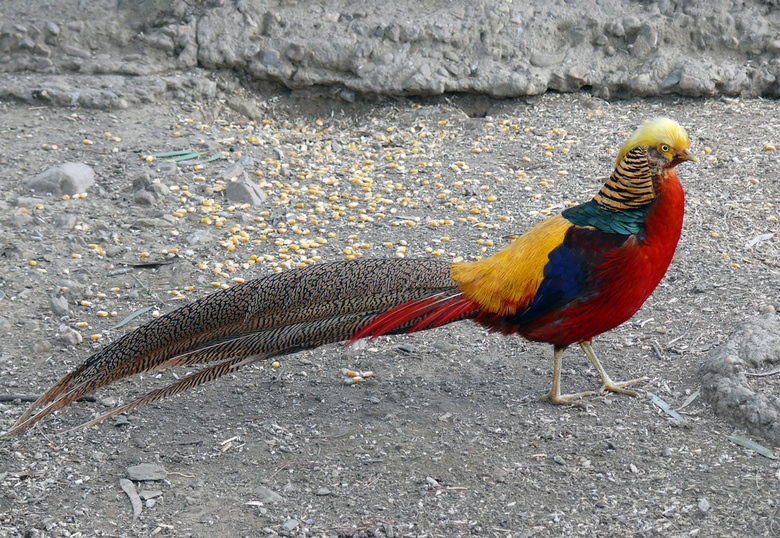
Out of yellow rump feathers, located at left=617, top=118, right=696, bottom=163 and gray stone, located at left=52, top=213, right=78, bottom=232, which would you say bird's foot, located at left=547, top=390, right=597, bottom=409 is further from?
gray stone, located at left=52, top=213, right=78, bottom=232

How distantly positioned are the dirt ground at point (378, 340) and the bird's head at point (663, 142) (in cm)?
96

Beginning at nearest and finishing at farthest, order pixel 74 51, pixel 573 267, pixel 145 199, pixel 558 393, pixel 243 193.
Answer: pixel 573 267 → pixel 558 393 → pixel 145 199 → pixel 243 193 → pixel 74 51

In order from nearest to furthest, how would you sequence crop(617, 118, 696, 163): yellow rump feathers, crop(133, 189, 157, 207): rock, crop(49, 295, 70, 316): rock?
1. crop(617, 118, 696, 163): yellow rump feathers
2. crop(49, 295, 70, 316): rock
3. crop(133, 189, 157, 207): rock

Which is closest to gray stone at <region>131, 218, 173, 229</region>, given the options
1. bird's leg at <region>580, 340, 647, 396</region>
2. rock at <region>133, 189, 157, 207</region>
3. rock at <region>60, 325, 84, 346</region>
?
rock at <region>133, 189, 157, 207</region>

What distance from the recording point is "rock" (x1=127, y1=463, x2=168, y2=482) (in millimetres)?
2818

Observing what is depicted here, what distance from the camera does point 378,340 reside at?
378 cm

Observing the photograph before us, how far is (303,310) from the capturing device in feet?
9.71

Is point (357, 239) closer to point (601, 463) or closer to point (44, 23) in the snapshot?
point (601, 463)

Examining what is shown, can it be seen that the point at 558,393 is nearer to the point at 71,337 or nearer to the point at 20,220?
the point at 71,337

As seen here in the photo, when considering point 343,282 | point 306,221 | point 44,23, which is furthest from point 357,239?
point 44,23

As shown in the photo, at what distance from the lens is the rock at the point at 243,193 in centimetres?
493

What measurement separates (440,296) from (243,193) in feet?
7.45

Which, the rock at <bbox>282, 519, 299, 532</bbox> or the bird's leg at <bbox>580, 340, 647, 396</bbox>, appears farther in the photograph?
the bird's leg at <bbox>580, 340, 647, 396</bbox>

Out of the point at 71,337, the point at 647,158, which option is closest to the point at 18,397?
the point at 71,337
